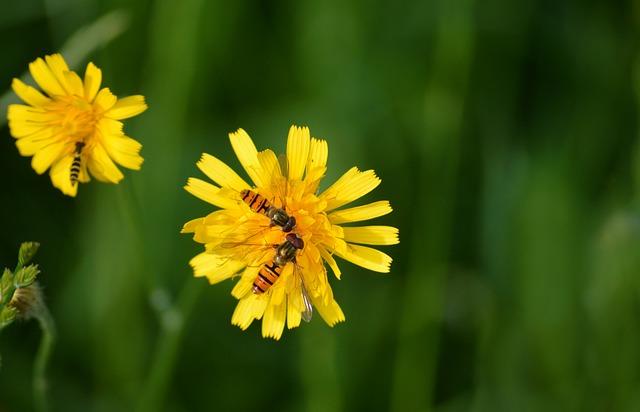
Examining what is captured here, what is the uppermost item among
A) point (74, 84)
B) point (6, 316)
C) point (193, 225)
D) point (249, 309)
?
point (74, 84)

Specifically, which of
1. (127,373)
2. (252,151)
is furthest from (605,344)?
(127,373)

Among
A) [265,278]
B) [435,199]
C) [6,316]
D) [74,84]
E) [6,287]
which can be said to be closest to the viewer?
[6,316]

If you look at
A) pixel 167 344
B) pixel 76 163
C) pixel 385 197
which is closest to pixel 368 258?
pixel 167 344

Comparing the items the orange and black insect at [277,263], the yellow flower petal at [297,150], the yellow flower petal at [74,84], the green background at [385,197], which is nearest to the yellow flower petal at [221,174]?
the yellow flower petal at [297,150]

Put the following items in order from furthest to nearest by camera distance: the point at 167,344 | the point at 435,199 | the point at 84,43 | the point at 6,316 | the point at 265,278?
the point at 435,199 → the point at 84,43 → the point at 167,344 → the point at 265,278 → the point at 6,316

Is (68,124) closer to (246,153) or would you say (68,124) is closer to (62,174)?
(62,174)

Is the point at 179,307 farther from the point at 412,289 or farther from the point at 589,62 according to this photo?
the point at 589,62

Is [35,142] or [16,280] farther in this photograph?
[35,142]

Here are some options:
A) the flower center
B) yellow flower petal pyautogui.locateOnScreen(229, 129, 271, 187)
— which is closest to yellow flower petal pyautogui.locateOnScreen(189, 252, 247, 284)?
yellow flower petal pyautogui.locateOnScreen(229, 129, 271, 187)

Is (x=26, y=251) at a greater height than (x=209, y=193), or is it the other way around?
(x=209, y=193)
